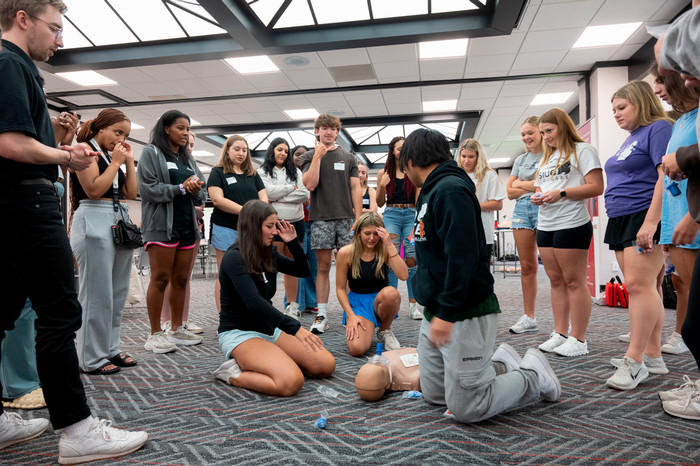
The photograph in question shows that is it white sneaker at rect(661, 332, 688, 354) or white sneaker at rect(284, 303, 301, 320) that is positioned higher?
white sneaker at rect(284, 303, 301, 320)

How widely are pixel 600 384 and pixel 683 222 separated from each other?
1102mm

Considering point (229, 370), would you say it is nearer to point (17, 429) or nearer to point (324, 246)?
point (17, 429)

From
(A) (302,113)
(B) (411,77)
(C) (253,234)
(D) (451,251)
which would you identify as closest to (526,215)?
(D) (451,251)

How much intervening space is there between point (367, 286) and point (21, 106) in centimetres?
208

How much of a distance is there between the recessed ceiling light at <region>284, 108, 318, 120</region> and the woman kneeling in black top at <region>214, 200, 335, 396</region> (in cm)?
683

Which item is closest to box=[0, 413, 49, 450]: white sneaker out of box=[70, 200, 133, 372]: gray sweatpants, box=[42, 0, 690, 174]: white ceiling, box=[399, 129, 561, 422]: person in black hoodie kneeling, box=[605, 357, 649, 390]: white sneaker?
box=[70, 200, 133, 372]: gray sweatpants

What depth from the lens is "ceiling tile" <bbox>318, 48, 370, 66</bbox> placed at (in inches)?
241

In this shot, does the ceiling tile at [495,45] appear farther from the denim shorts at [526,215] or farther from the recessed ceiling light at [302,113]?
the recessed ceiling light at [302,113]

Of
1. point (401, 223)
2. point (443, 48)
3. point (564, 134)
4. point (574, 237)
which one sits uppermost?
point (443, 48)

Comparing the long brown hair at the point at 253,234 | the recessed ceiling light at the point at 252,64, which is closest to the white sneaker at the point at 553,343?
the long brown hair at the point at 253,234

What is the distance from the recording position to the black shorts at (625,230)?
2128 millimetres

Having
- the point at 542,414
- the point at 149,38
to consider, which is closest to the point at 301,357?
the point at 542,414

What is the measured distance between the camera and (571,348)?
8.49 feet

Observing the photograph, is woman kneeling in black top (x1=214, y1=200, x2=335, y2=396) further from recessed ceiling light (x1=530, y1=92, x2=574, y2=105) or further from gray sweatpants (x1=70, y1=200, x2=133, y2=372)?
recessed ceiling light (x1=530, y1=92, x2=574, y2=105)
